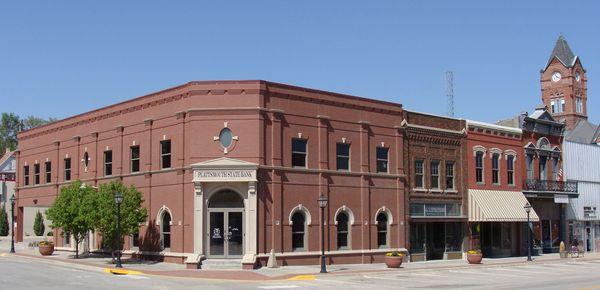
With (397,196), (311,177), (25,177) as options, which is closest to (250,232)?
(311,177)

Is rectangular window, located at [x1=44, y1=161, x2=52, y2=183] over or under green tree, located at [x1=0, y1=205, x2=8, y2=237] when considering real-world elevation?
over

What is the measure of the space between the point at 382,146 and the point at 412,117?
336cm

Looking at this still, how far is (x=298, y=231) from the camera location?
117 ft

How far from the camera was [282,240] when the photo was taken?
34594 millimetres

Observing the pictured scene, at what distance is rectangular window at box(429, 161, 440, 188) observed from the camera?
141 ft

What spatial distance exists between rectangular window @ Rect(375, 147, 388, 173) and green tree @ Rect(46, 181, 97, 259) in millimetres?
15603

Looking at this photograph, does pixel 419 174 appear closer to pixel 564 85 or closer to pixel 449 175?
pixel 449 175

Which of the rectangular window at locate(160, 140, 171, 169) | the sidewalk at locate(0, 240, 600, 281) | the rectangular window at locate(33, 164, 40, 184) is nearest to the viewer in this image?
the sidewalk at locate(0, 240, 600, 281)

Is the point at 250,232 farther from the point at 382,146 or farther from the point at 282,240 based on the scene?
the point at 382,146

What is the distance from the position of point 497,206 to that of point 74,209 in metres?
26.2

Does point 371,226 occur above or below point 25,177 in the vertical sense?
below

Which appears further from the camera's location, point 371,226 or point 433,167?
point 433,167

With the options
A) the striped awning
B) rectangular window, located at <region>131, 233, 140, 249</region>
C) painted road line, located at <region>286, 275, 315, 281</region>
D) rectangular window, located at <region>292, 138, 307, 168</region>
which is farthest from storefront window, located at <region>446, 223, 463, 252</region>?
rectangular window, located at <region>131, 233, 140, 249</region>

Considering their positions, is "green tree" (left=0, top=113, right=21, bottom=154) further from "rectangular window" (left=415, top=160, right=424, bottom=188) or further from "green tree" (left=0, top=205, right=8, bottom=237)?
"rectangular window" (left=415, top=160, right=424, bottom=188)
